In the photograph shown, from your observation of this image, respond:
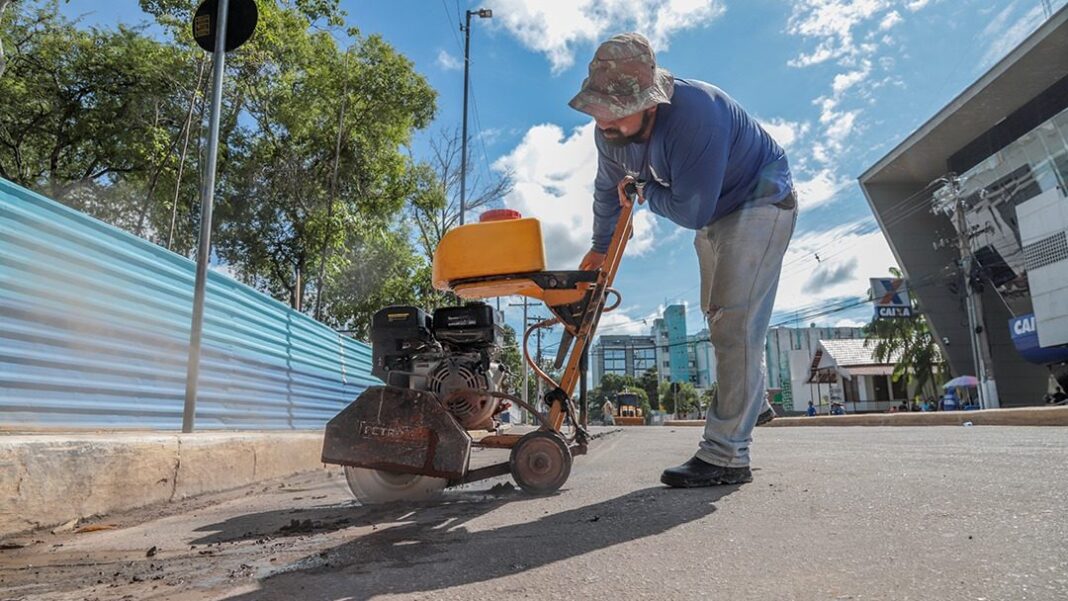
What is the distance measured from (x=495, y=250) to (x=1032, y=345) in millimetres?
29415

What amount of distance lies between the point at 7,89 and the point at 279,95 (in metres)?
4.79

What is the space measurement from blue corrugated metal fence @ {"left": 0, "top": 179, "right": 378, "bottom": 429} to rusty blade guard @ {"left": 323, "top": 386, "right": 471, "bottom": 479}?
1990 millimetres

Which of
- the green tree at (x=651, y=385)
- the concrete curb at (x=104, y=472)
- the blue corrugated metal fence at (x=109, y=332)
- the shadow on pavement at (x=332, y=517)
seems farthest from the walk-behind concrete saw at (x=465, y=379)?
the green tree at (x=651, y=385)

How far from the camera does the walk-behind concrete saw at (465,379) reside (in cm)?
238

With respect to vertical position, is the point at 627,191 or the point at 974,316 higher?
the point at 974,316

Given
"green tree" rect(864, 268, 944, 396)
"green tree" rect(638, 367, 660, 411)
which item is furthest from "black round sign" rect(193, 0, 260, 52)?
"green tree" rect(638, 367, 660, 411)

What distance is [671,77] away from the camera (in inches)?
96.2

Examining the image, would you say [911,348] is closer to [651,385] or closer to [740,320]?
[740,320]

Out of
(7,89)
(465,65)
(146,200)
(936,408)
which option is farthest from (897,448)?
(936,408)

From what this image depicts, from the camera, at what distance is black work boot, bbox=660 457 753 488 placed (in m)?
2.55

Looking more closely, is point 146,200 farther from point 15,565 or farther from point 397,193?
point 15,565

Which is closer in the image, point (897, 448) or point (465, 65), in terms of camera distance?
point (897, 448)

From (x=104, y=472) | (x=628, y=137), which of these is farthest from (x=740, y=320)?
(x=104, y=472)

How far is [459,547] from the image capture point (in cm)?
171
